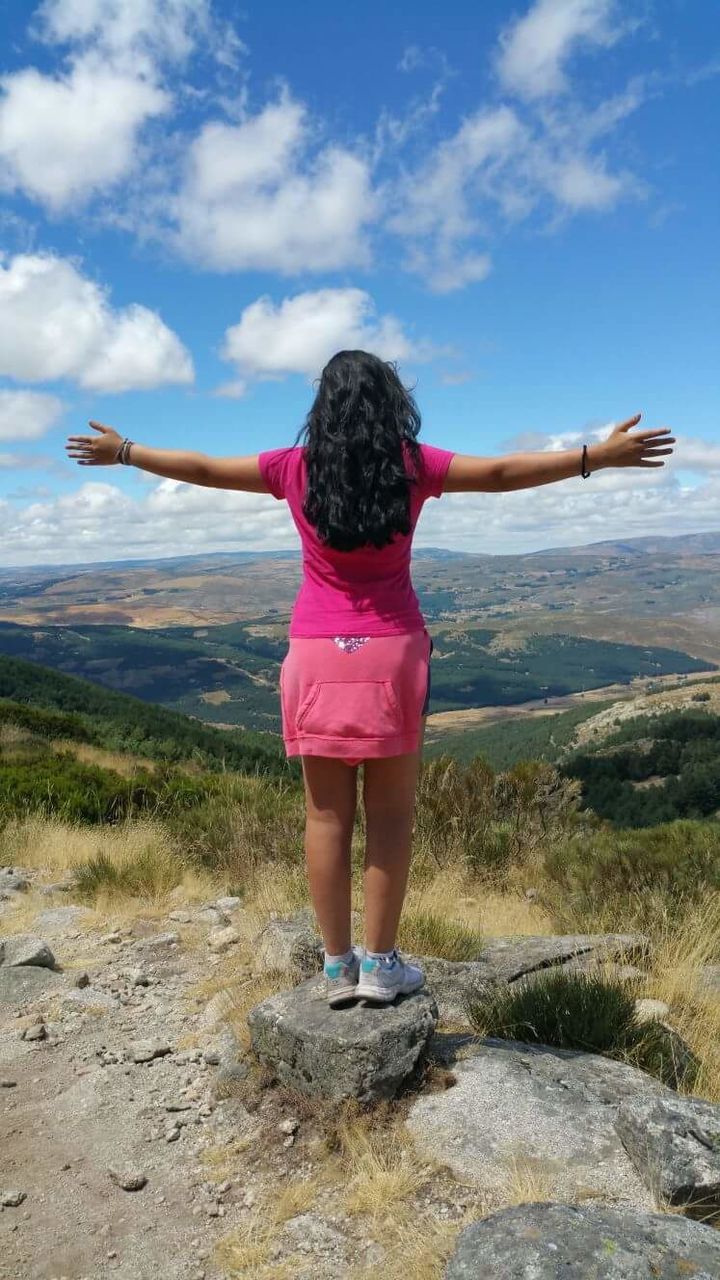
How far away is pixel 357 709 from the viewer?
237 cm

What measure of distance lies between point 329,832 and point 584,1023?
4.39 ft

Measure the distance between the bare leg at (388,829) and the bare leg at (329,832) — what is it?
74 mm

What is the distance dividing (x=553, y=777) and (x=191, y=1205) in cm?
627

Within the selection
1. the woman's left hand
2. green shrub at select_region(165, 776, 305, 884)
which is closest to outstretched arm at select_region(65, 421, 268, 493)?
the woman's left hand

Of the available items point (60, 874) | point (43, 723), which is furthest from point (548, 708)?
point (60, 874)

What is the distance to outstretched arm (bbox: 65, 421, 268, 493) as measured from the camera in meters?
2.62

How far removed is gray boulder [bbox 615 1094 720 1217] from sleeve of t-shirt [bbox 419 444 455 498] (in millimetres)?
1937

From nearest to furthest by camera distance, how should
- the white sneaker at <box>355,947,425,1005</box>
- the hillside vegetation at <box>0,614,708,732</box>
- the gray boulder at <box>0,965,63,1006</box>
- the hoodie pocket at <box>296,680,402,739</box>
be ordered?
1. the hoodie pocket at <box>296,680,402,739</box>
2. the white sneaker at <box>355,947,425,1005</box>
3. the gray boulder at <box>0,965,63,1006</box>
4. the hillside vegetation at <box>0,614,708,732</box>

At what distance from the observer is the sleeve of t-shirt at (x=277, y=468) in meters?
2.58

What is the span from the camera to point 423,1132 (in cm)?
237

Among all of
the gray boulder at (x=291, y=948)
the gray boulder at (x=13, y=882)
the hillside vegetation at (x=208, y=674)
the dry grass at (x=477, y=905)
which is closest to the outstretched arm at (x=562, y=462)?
the gray boulder at (x=291, y=948)

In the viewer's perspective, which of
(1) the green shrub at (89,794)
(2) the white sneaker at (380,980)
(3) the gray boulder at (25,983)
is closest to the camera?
(2) the white sneaker at (380,980)

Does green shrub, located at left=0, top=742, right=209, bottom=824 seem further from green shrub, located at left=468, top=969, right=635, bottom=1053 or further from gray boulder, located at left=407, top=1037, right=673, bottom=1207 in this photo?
gray boulder, located at left=407, top=1037, right=673, bottom=1207

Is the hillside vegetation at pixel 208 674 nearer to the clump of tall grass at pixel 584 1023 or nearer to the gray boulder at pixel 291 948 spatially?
the gray boulder at pixel 291 948
